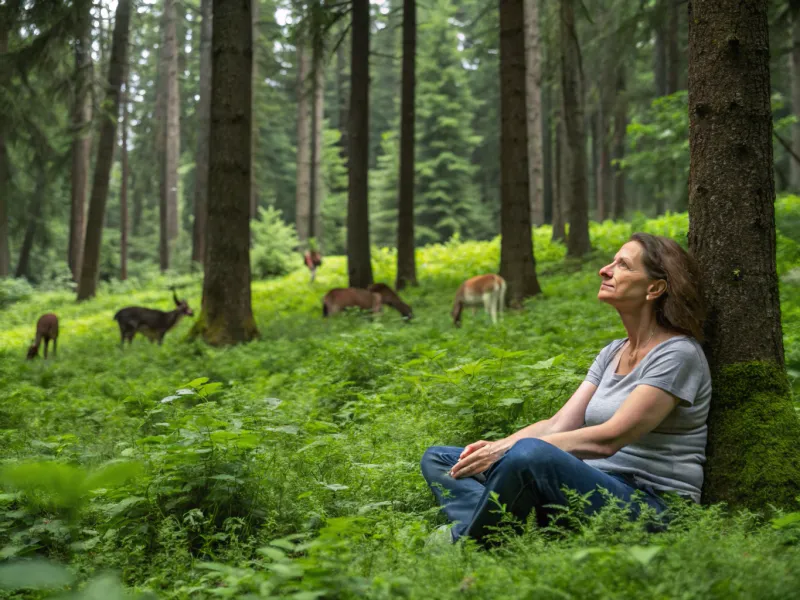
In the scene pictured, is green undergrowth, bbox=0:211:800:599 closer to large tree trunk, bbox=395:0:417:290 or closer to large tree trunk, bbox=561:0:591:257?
large tree trunk, bbox=561:0:591:257

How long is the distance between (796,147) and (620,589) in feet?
61.3

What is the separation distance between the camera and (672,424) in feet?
12.8

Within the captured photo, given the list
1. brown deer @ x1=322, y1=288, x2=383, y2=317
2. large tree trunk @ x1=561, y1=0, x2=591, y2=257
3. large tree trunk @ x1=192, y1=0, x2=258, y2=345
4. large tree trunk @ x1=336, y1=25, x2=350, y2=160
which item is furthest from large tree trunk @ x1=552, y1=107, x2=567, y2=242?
large tree trunk @ x1=336, y1=25, x2=350, y2=160

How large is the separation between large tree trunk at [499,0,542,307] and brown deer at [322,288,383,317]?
2.71m

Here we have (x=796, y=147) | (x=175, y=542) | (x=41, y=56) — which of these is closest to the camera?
(x=175, y=542)

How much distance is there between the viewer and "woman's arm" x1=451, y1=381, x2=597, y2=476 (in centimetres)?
407

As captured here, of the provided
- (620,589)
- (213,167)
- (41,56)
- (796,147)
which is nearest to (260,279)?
(41,56)

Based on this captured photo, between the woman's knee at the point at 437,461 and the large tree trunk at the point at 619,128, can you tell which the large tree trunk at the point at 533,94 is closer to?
the large tree trunk at the point at 619,128

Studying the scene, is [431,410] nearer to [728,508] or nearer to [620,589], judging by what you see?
[728,508]

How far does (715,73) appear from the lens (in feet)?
13.9

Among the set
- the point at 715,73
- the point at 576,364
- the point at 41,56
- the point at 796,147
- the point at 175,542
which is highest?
the point at 41,56

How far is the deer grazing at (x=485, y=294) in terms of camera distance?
12.9 m

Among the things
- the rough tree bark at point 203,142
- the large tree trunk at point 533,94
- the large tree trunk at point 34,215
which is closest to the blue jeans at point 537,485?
the large tree trunk at point 533,94

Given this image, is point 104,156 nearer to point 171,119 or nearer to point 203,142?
point 203,142
